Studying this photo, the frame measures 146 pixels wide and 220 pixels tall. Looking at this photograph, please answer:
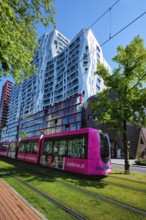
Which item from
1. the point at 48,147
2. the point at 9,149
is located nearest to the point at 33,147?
the point at 48,147

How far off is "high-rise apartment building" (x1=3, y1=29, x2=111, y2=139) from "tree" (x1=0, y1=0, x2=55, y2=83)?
152 feet

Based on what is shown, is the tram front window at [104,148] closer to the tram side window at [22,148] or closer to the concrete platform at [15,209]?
the concrete platform at [15,209]

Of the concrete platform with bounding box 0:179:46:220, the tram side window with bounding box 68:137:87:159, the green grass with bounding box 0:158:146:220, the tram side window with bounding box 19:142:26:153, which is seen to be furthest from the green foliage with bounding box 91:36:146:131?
the tram side window with bounding box 19:142:26:153

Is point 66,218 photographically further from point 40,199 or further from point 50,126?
point 50,126

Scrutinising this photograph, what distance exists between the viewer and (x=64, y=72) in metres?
79.1

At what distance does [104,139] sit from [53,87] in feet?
262

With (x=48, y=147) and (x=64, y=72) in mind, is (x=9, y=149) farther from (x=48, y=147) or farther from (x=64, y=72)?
(x=64, y=72)

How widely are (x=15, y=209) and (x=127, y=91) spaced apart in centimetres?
1161

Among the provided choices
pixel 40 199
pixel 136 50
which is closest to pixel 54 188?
pixel 40 199

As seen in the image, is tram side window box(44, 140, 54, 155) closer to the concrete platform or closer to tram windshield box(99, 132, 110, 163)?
tram windshield box(99, 132, 110, 163)

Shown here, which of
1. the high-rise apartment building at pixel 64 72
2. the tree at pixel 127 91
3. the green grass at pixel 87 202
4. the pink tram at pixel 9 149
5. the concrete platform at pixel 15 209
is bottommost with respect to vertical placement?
the green grass at pixel 87 202

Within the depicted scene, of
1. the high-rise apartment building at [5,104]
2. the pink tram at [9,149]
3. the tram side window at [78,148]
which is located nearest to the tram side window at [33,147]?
the pink tram at [9,149]

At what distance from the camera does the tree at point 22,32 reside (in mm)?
6293

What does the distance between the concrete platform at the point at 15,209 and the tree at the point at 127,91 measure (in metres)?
9.46
